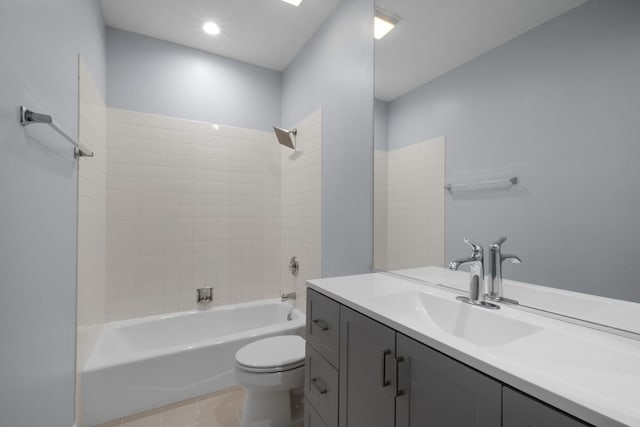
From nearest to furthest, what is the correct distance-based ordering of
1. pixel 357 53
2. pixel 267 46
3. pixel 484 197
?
pixel 484 197
pixel 357 53
pixel 267 46

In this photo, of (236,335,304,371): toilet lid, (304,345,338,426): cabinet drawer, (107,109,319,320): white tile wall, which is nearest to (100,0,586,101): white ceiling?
(107,109,319,320): white tile wall

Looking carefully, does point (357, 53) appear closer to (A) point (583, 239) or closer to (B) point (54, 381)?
(A) point (583, 239)

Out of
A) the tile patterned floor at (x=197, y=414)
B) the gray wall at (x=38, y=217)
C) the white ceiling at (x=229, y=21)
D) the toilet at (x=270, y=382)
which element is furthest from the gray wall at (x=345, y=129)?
the gray wall at (x=38, y=217)

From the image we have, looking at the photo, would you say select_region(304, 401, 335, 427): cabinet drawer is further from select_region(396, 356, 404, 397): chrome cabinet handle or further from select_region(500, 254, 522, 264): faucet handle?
select_region(500, 254, 522, 264): faucet handle

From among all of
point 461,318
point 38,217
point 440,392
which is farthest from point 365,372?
point 38,217

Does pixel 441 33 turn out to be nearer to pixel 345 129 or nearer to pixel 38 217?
pixel 345 129

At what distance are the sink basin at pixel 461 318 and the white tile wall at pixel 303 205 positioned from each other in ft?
3.35

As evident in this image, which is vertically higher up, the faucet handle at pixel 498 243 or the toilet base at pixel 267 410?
the faucet handle at pixel 498 243

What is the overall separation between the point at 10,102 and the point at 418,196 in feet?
5.01

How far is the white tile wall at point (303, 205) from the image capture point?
212 cm

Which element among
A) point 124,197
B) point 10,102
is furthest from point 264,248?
point 10,102

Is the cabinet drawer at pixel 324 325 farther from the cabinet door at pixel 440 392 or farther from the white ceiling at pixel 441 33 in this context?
the white ceiling at pixel 441 33

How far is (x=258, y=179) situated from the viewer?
Result: 105 inches

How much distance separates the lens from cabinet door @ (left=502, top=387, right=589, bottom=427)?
1.45 feet
